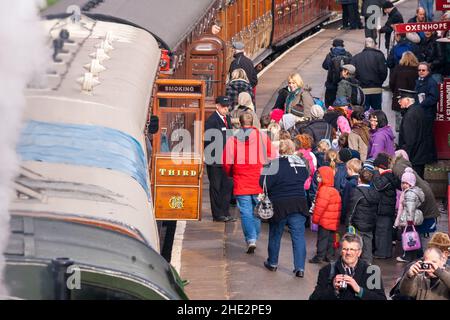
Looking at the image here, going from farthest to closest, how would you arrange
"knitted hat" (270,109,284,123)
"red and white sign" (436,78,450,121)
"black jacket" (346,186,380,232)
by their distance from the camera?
"knitted hat" (270,109,284,123) → "red and white sign" (436,78,450,121) → "black jacket" (346,186,380,232)

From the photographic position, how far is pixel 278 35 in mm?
28953

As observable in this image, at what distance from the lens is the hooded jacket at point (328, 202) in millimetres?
13789

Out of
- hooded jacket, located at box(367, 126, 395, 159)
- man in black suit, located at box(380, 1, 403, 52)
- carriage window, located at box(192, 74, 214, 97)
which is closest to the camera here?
hooded jacket, located at box(367, 126, 395, 159)

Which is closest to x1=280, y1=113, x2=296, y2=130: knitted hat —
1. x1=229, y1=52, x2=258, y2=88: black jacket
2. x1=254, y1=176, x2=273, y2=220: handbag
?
x1=229, y1=52, x2=258, y2=88: black jacket

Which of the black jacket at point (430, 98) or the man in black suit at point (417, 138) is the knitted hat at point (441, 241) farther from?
the black jacket at point (430, 98)

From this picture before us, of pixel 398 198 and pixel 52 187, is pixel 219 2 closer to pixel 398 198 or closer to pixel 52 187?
pixel 398 198

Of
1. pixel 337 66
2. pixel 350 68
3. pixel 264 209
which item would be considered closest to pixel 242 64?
pixel 337 66

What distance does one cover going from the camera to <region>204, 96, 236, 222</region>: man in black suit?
51.3ft

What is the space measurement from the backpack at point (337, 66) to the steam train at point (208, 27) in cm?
157

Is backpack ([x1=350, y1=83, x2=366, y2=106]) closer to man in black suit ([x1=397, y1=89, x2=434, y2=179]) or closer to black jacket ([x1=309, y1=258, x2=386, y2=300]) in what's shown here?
man in black suit ([x1=397, y1=89, x2=434, y2=179])

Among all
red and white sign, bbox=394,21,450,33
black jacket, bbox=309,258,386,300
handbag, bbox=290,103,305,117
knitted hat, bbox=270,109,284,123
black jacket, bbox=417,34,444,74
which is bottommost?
black jacket, bbox=309,258,386,300

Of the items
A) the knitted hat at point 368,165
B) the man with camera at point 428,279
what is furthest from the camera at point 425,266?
the knitted hat at point 368,165

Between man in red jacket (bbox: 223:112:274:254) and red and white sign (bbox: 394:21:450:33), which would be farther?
red and white sign (bbox: 394:21:450:33)

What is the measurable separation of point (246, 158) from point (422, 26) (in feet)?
18.1
